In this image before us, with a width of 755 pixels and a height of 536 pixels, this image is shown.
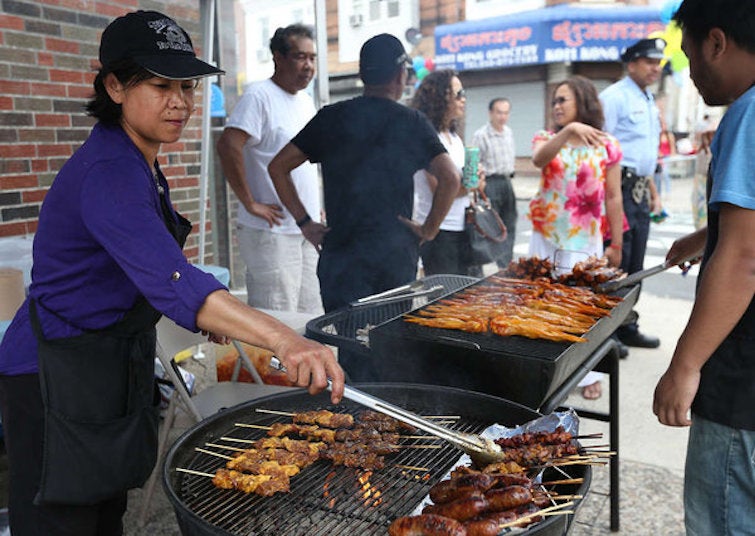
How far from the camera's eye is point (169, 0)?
5.44m

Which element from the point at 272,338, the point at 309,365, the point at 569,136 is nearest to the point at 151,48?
the point at 272,338

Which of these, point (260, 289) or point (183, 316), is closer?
point (183, 316)

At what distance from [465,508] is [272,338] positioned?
70 cm

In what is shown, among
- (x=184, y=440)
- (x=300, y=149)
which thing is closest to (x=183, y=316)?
(x=184, y=440)

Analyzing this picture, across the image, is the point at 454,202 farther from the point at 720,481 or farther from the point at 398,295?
the point at 720,481

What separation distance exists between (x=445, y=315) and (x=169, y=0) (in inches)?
160

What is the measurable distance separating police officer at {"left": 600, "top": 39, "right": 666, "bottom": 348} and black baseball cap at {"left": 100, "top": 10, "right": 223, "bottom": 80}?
16.3ft

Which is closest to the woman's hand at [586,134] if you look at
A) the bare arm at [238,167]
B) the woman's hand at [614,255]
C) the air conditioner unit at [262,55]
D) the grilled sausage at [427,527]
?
the woman's hand at [614,255]

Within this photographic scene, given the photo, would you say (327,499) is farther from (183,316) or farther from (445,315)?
(445,315)

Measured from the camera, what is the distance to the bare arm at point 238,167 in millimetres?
4805

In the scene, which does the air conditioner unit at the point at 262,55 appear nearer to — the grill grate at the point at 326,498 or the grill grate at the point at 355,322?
the grill grate at the point at 355,322

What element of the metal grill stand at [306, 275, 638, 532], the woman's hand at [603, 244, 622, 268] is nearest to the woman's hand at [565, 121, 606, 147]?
the woman's hand at [603, 244, 622, 268]

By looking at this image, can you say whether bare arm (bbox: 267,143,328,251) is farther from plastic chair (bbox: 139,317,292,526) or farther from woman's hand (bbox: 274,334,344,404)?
woman's hand (bbox: 274,334,344,404)

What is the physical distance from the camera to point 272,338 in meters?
1.73
